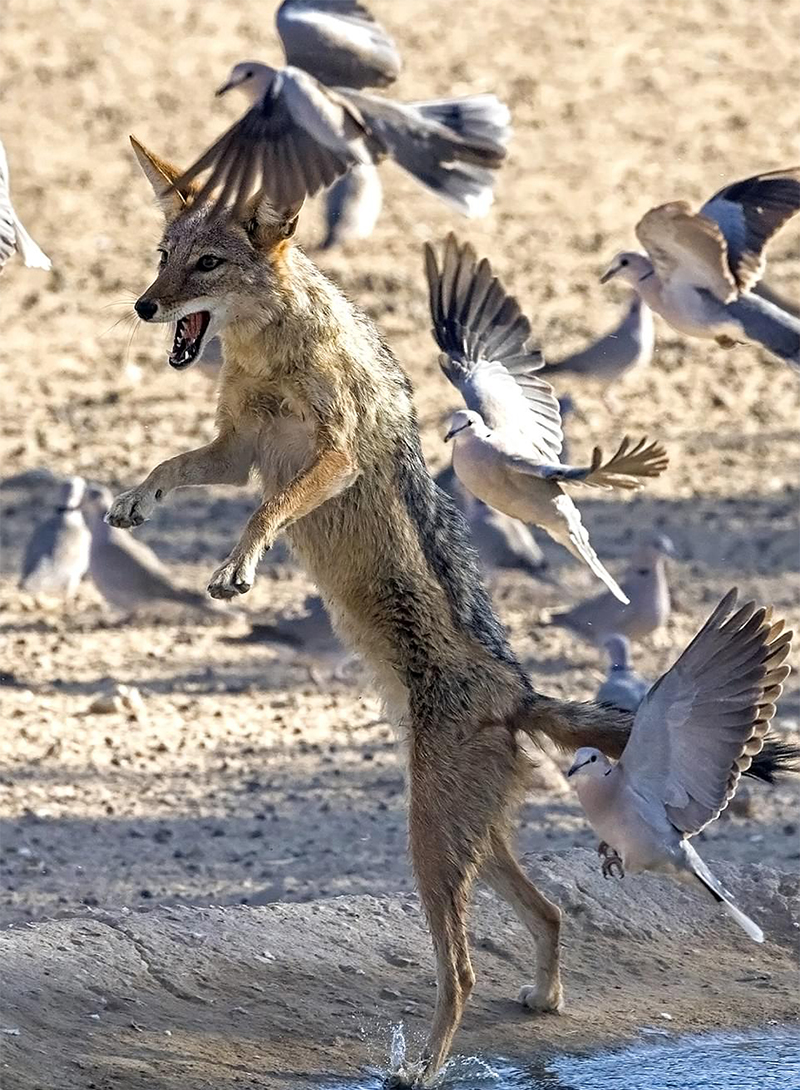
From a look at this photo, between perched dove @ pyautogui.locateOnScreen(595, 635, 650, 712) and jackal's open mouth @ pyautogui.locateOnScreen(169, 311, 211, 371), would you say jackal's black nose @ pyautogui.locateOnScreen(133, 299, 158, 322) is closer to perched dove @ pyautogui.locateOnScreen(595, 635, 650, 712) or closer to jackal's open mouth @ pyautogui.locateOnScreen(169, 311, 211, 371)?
jackal's open mouth @ pyautogui.locateOnScreen(169, 311, 211, 371)

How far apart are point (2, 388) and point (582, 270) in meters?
4.51

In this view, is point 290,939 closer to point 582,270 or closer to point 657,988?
point 657,988

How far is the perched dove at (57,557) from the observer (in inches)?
403

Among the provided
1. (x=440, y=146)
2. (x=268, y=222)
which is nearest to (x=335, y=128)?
(x=440, y=146)

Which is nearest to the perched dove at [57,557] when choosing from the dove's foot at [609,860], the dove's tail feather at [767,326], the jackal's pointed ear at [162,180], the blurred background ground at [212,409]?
the blurred background ground at [212,409]

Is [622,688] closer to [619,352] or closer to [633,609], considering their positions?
[633,609]

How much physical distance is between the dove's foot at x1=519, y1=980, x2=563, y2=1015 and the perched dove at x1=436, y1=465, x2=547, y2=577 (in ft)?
13.7

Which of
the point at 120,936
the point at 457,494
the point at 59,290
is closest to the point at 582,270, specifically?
the point at 59,290

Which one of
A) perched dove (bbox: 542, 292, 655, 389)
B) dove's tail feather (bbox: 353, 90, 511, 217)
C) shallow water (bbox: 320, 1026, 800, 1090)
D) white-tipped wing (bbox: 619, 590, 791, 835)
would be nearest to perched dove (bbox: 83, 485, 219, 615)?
perched dove (bbox: 542, 292, 655, 389)

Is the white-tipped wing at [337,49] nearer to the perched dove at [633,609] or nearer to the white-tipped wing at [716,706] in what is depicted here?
the perched dove at [633,609]

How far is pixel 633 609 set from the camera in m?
10.0

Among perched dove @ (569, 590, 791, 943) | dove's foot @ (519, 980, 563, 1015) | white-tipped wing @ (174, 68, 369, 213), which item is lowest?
dove's foot @ (519, 980, 563, 1015)

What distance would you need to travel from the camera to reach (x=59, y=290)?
14.7 metres

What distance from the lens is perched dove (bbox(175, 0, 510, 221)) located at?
20.7 feet
